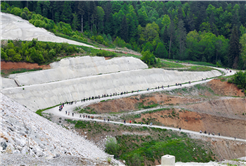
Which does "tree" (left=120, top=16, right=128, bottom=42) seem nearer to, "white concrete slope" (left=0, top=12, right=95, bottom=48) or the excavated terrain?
"white concrete slope" (left=0, top=12, right=95, bottom=48)

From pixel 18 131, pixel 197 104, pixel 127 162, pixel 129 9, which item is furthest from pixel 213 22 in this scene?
pixel 18 131

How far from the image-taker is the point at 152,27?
112 meters

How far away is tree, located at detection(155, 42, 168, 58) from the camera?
101 meters

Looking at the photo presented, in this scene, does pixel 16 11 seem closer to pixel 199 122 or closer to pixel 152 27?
pixel 152 27

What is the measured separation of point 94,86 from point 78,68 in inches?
319

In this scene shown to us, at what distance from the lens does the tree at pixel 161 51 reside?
101m

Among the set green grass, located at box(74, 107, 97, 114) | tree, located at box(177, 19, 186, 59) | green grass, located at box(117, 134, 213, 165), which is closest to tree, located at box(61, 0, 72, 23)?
tree, located at box(177, 19, 186, 59)

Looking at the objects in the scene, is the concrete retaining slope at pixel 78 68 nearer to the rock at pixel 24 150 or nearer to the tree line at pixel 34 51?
the tree line at pixel 34 51

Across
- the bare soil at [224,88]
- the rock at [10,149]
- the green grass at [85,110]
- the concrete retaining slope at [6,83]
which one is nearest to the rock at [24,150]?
the rock at [10,149]

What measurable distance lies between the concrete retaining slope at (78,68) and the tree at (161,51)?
25.0 meters

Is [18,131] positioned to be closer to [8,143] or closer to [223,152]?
[8,143]

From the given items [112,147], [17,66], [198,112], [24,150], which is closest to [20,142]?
[24,150]

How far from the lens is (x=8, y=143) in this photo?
18.9 meters

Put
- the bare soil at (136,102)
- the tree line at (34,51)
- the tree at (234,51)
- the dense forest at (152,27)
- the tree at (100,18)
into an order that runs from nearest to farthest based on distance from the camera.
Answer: the bare soil at (136,102), the tree line at (34,51), the tree at (234,51), the dense forest at (152,27), the tree at (100,18)
